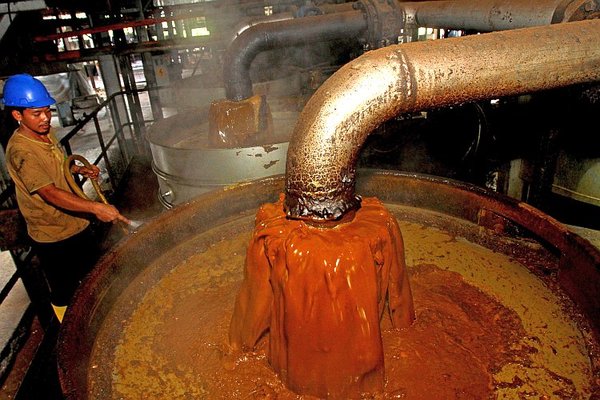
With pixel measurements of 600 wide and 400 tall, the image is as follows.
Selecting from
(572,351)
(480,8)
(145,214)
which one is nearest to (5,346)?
(145,214)

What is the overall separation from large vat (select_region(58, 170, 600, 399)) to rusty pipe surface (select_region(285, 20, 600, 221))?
851 mm

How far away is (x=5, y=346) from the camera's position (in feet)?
12.9

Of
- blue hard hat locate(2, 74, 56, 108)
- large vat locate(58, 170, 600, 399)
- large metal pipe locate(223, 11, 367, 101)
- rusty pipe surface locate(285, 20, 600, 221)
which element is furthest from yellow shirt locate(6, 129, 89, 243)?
rusty pipe surface locate(285, 20, 600, 221)

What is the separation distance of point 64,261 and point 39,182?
0.89 metres

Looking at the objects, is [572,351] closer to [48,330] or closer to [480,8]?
[480,8]

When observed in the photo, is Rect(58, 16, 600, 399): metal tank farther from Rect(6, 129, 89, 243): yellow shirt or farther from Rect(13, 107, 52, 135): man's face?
Rect(13, 107, 52, 135): man's face

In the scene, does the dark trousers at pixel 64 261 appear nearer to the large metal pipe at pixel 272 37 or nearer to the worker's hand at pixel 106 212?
the worker's hand at pixel 106 212

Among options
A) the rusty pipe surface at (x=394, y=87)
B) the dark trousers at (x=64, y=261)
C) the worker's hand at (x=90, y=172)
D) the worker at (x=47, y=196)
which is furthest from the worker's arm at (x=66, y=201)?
the rusty pipe surface at (x=394, y=87)

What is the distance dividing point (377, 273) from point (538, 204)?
3.10m

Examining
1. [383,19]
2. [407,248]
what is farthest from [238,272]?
[383,19]

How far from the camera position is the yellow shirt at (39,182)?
124 inches

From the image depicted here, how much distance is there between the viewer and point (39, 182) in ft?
10.4

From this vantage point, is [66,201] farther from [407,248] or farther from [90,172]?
[407,248]

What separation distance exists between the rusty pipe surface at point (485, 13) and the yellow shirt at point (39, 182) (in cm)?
375
